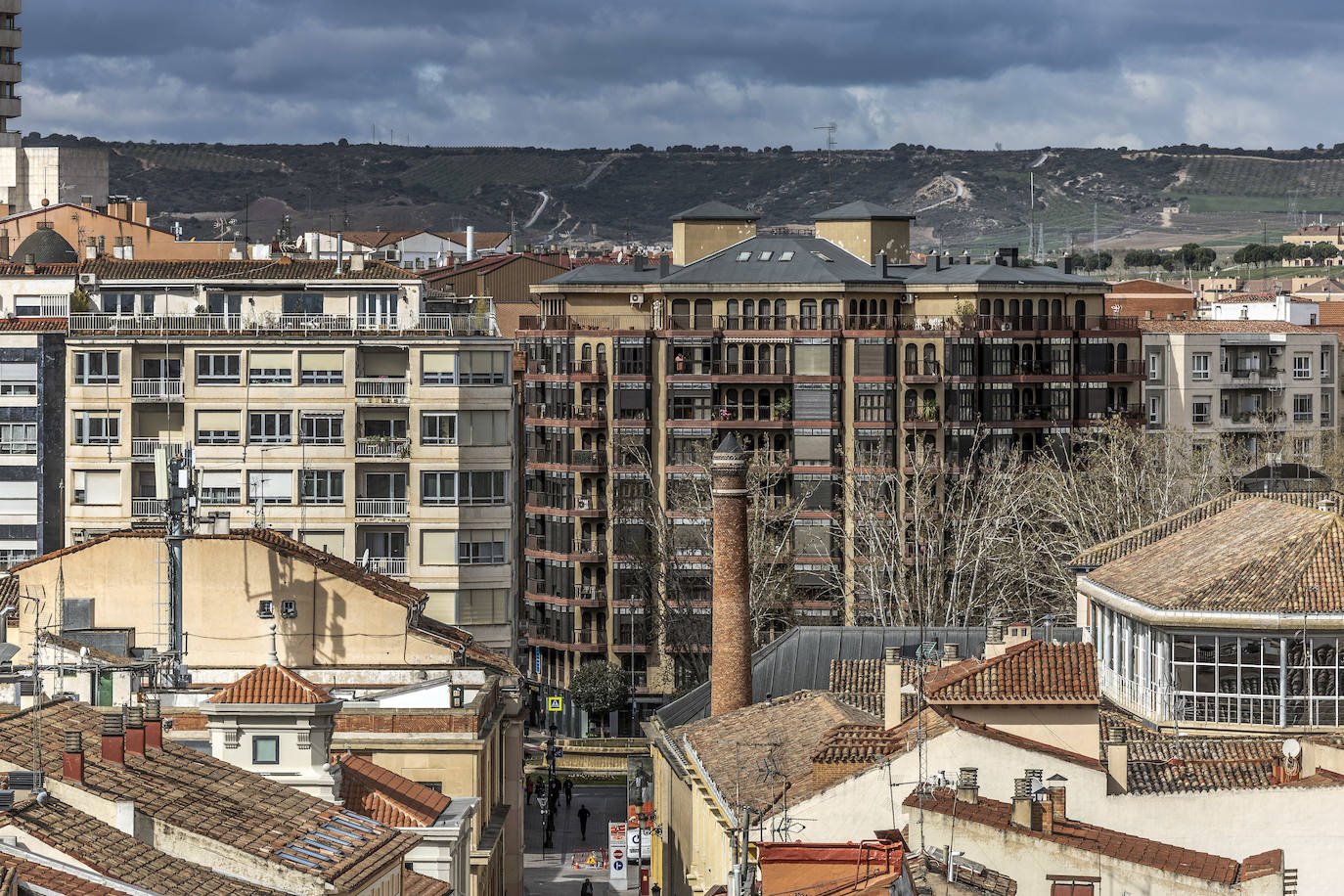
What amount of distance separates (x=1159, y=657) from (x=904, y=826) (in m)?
14.3

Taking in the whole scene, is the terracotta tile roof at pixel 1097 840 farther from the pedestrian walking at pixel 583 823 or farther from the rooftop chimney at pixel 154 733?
the pedestrian walking at pixel 583 823

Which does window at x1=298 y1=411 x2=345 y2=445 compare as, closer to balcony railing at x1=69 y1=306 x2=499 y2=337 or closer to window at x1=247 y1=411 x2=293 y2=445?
window at x1=247 y1=411 x2=293 y2=445

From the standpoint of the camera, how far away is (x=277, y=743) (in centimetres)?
4541

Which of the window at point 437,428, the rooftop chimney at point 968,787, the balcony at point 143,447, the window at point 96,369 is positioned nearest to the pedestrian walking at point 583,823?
the window at point 437,428

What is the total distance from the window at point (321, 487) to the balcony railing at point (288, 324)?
15.3 ft

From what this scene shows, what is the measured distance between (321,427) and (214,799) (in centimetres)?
5264

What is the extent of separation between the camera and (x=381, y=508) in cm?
8950

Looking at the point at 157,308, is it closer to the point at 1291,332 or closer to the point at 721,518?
the point at 721,518

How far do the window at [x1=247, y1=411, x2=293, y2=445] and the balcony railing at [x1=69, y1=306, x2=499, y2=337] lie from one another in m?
2.96

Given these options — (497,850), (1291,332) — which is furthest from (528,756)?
(1291,332)

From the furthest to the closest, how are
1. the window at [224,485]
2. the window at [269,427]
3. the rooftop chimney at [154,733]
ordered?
1. the window at [269,427]
2. the window at [224,485]
3. the rooftop chimney at [154,733]

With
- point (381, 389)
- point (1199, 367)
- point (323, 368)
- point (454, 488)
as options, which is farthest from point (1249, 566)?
point (1199, 367)

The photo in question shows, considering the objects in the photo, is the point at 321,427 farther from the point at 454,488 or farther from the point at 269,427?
the point at 454,488

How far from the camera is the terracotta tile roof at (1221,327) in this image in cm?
13588
